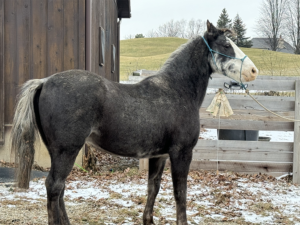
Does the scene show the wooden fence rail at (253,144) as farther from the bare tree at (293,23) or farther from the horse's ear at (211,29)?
the bare tree at (293,23)

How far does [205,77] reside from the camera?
3.67 meters

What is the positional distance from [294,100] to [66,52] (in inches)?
179

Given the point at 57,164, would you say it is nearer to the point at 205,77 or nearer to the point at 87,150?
the point at 205,77

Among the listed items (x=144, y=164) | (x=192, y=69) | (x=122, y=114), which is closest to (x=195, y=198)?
(x=144, y=164)

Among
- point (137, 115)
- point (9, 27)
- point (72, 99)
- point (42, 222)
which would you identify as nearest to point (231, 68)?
point (137, 115)

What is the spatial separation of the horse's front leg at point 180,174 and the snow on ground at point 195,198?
51 cm

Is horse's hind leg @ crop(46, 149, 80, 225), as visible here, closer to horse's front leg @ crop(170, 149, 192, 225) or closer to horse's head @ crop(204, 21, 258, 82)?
horse's front leg @ crop(170, 149, 192, 225)

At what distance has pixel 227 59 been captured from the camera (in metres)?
3.52

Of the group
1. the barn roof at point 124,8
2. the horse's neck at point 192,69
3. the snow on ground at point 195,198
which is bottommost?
the snow on ground at point 195,198

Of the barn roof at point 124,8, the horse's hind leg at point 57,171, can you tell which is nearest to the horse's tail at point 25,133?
the horse's hind leg at point 57,171

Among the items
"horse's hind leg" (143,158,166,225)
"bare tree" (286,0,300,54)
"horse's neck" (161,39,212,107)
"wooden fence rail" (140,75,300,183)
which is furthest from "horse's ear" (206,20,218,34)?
"bare tree" (286,0,300,54)

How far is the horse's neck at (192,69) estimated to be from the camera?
141 inches

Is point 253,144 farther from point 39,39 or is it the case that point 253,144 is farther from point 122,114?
point 39,39

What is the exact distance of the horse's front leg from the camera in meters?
3.26
